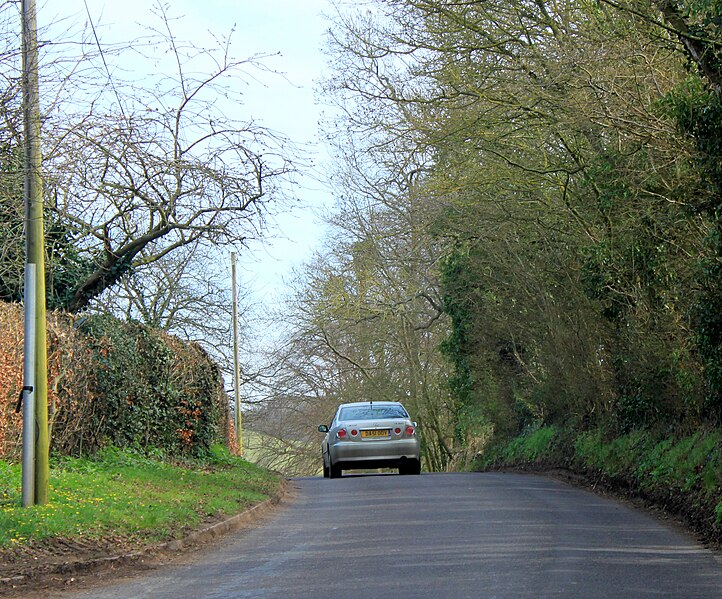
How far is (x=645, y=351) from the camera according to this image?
17.1 metres

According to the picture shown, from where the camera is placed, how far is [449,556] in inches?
391

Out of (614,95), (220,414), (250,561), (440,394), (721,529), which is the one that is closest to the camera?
(250,561)

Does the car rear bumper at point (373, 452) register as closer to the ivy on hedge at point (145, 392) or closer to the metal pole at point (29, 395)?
the ivy on hedge at point (145, 392)

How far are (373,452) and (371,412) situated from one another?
1.20m

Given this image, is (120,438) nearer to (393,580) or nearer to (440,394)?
(393,580)

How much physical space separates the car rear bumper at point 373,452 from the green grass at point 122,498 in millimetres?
2389

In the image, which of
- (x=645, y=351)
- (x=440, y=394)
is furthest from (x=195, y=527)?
(x=440, y=394)

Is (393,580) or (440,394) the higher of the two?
(440,394)

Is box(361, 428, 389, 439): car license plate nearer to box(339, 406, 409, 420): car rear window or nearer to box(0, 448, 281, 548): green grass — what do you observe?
box(339, 406, 409, 420): car rear window

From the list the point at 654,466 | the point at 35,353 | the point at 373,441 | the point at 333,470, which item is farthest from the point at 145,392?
the point at 654,466

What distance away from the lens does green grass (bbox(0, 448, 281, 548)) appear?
A: 10.6 metres

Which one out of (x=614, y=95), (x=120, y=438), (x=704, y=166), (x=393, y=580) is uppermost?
(x=614, y=95)

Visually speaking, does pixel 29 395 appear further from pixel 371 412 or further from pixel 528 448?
pixel 528 448

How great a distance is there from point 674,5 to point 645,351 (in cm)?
666
